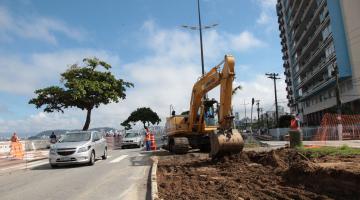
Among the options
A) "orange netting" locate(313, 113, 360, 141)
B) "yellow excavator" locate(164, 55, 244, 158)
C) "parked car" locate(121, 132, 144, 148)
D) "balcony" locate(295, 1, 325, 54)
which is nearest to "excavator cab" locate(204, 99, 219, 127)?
"yellow excavator" locate(164, 55, 244, 158)

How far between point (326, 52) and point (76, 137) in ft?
157

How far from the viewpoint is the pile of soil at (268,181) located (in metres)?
8.02

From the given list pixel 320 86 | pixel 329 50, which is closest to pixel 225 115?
pixel 329 50

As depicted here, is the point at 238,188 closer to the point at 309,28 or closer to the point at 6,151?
the point at 6,151

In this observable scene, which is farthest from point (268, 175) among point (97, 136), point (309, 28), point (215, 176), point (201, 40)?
point (309, 28)

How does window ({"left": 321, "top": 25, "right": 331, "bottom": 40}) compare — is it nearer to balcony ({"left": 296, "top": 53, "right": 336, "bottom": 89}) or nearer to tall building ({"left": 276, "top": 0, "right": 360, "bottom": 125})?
tall building ({"left": 276, "top": 0, "right": 360, "bottom": 125})

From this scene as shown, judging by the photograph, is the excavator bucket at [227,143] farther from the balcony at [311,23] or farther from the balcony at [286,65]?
the balcony at [286,65]

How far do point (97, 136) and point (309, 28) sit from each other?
54880 millimetres

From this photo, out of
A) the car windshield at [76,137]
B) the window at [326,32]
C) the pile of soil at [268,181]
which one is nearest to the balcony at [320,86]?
the window at [326,32]

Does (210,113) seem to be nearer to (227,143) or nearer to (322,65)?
(227,143)

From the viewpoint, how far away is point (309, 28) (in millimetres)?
66000

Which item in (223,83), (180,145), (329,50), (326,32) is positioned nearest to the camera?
(223,83)

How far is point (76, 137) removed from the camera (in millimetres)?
18047

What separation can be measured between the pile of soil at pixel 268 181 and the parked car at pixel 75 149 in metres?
5.01
